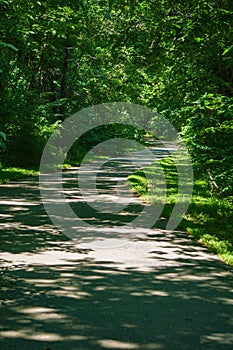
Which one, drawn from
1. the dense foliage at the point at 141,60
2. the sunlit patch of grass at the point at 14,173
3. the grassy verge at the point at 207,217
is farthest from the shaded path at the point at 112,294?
the sunlit patch of grass at the point at 14,173

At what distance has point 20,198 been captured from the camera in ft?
45.1

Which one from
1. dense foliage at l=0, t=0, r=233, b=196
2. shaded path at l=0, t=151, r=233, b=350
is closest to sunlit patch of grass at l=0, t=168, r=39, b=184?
dense foliage at l=0, t=0, r=233, b=196

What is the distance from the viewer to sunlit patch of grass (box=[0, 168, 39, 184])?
17969 mm

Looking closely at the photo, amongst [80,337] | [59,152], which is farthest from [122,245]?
[59,152]

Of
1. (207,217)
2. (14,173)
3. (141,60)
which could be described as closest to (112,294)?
(207,217)

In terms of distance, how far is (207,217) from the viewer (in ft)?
37.7

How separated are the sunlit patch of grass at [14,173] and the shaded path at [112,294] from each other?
8.37 m

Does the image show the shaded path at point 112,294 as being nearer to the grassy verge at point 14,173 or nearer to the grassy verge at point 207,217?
the grassy verge at point 207,217

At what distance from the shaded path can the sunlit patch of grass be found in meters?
8.37

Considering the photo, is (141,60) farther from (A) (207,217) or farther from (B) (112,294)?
(B) (112,294)

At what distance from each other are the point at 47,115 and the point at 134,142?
792 inches

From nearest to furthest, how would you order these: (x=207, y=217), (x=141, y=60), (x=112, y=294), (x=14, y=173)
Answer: (x=112, y=294), (x=207, y=217), (x=141, y=60), (x=14, y=173)

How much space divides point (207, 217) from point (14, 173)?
987 centimetres

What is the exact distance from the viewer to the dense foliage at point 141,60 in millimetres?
10141
